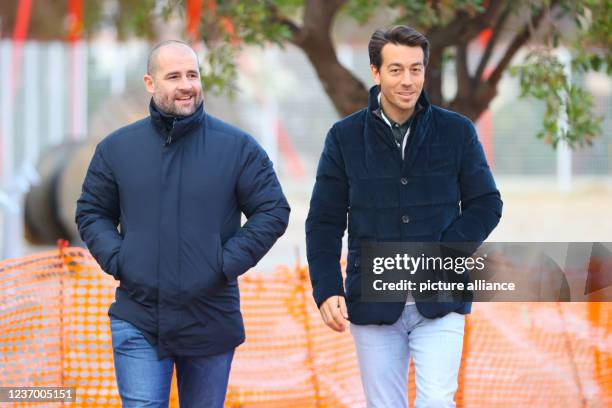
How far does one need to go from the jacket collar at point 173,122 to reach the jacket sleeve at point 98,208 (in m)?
0.25

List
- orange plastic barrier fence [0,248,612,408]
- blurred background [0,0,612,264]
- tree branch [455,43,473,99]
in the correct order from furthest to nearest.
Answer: tree branch [455,43,473,99], blurred background [0,0,612,264], orange plastic barrier fence [0,248,612,408]

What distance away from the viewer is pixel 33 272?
6051mm

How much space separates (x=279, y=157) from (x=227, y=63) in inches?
714

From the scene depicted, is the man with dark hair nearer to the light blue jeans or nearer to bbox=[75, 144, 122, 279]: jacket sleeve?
the light blue jeans

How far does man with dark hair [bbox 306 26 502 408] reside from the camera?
3.94 m

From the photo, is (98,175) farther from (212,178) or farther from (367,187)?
(367,187)

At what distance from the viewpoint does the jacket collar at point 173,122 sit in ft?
13.0

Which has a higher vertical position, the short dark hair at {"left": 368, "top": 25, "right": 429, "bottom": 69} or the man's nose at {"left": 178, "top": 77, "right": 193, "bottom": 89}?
the short dark hair at {"left": 368, "top": 25, "right": 429, "bottom": 69}

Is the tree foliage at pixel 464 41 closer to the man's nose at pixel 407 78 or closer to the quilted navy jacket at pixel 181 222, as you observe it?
the man's nose at pixel 407 78

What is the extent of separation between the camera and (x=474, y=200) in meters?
4.01

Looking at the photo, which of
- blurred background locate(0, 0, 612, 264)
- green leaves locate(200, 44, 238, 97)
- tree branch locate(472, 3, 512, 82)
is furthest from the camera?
tree branch locate(472, 3, 512, 82)

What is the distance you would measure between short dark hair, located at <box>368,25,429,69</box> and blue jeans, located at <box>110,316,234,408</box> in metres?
1.25

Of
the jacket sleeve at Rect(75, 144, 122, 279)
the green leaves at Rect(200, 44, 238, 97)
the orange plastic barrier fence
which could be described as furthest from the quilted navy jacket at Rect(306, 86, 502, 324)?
the green leaves at Rect(200, 44, 238, 97)

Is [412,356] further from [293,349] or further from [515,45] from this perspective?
[515,45]
